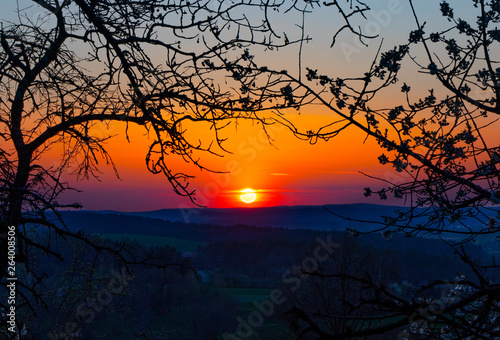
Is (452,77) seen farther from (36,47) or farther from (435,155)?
(36,47)

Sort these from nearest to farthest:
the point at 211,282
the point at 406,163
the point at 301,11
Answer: the point at 406,163 < the point at 301,11 < the point at 211,282

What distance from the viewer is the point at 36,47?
708 centimetres

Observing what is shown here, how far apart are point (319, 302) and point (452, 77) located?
2112 cm

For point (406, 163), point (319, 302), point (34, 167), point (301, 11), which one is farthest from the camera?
point (319, 302)

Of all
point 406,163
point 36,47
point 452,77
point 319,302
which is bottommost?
point 319,302

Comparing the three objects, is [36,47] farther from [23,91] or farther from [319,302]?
[319,302]

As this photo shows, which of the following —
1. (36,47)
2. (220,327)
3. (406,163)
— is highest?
(36,47)

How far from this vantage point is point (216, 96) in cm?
545

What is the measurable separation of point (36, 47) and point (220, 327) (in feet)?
191

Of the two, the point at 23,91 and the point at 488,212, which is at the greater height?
the point at 23,91

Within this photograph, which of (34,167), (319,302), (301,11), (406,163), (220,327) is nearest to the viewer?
(406,163)

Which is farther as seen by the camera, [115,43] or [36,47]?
[36,47]

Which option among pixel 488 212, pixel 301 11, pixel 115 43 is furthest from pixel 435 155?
pixel 115 43

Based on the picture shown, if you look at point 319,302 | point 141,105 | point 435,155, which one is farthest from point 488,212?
point 319,302
